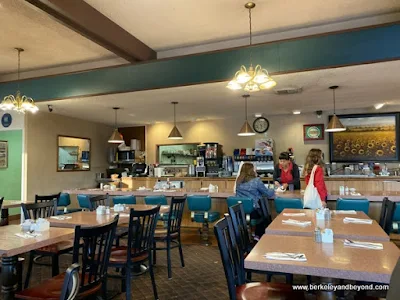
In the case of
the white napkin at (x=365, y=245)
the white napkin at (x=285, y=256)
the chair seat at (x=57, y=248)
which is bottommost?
the chair seat at (x=57, y=248)

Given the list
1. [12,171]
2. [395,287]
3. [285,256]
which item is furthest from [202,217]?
[12,171]

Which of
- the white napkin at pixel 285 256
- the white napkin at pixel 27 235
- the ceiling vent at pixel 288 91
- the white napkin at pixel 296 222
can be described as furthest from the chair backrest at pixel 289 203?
the white napkin at pixel 27 235

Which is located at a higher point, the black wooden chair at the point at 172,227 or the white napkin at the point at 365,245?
the white napkin at the point at 365,245

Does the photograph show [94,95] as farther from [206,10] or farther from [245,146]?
[245,146]

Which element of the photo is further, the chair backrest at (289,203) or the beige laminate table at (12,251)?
the chair backrest at (289,203)

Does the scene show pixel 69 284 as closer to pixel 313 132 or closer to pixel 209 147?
pixel 209 147

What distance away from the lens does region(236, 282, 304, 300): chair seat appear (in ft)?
6.90

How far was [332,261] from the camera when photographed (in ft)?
5.88

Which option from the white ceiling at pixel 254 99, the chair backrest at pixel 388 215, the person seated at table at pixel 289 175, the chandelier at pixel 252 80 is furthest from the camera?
the person seated at table at pixel 289 175

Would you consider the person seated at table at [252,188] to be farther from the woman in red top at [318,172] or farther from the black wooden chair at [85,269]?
the black wooden chair at [85,269]

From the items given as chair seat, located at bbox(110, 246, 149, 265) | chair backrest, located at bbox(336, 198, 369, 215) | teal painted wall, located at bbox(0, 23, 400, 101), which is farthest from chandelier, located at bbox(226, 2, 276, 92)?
chair seat, located at bbox(110, 246, 149, 265)

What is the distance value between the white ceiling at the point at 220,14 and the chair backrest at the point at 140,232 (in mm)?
2703

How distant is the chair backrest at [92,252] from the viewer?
2277mm

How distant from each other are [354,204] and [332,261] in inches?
109
